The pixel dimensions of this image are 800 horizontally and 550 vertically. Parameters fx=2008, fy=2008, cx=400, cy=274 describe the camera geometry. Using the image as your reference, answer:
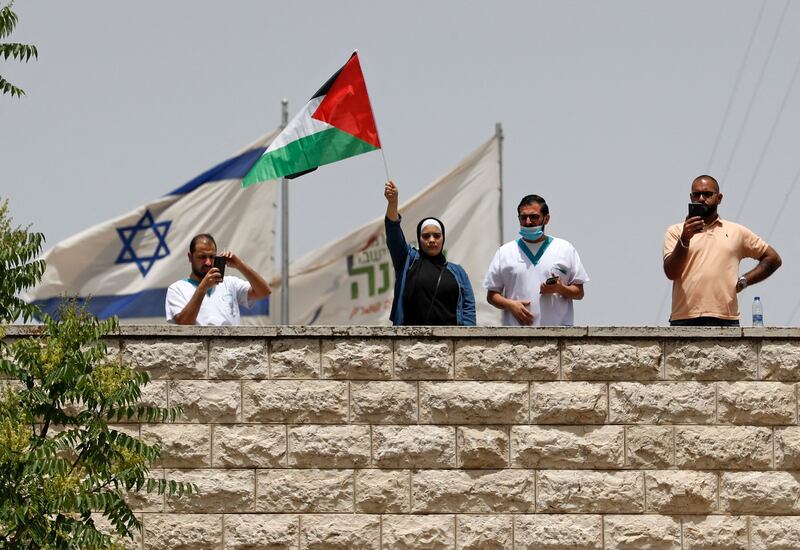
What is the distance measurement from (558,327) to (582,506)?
A: 4.10 feet

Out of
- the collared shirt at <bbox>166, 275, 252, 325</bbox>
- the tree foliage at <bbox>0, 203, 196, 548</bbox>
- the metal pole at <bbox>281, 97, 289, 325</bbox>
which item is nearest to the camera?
the tree foliage at <bbox>0, 203, 196, 548</bbox>

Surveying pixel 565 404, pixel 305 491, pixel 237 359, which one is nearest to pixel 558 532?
pixel 565 404

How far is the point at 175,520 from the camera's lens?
13.9 m

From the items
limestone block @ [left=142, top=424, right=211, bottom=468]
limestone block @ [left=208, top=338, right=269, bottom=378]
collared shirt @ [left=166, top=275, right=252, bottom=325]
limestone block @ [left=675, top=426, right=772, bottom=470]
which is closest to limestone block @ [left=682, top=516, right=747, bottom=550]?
limestone block @ [left=675, top=426, right=772, bottom=470]

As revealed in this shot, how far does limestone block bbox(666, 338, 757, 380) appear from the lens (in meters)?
14.0

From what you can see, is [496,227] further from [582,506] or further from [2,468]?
[2,468]

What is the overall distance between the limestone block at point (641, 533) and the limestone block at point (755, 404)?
32.9 inches

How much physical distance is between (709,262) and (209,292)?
11.8ft

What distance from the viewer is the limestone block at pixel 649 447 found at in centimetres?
1395

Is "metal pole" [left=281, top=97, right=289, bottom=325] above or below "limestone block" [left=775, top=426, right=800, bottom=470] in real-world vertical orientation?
above

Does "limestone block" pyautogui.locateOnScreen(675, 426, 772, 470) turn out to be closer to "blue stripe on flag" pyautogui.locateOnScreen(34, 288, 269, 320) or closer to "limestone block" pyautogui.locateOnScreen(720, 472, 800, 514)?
"limestone block" pyautogui.locateOnScreen(720, 472, 800, 514)

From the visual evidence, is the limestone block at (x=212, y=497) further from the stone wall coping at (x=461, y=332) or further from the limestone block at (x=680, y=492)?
the limestone block at (x=680, y=492)

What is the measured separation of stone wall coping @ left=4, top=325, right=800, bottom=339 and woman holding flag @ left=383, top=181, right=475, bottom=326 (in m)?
0.22

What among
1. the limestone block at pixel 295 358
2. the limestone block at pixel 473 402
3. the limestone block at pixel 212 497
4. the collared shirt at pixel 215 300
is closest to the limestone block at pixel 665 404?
the limestone block at pixel 473 402
